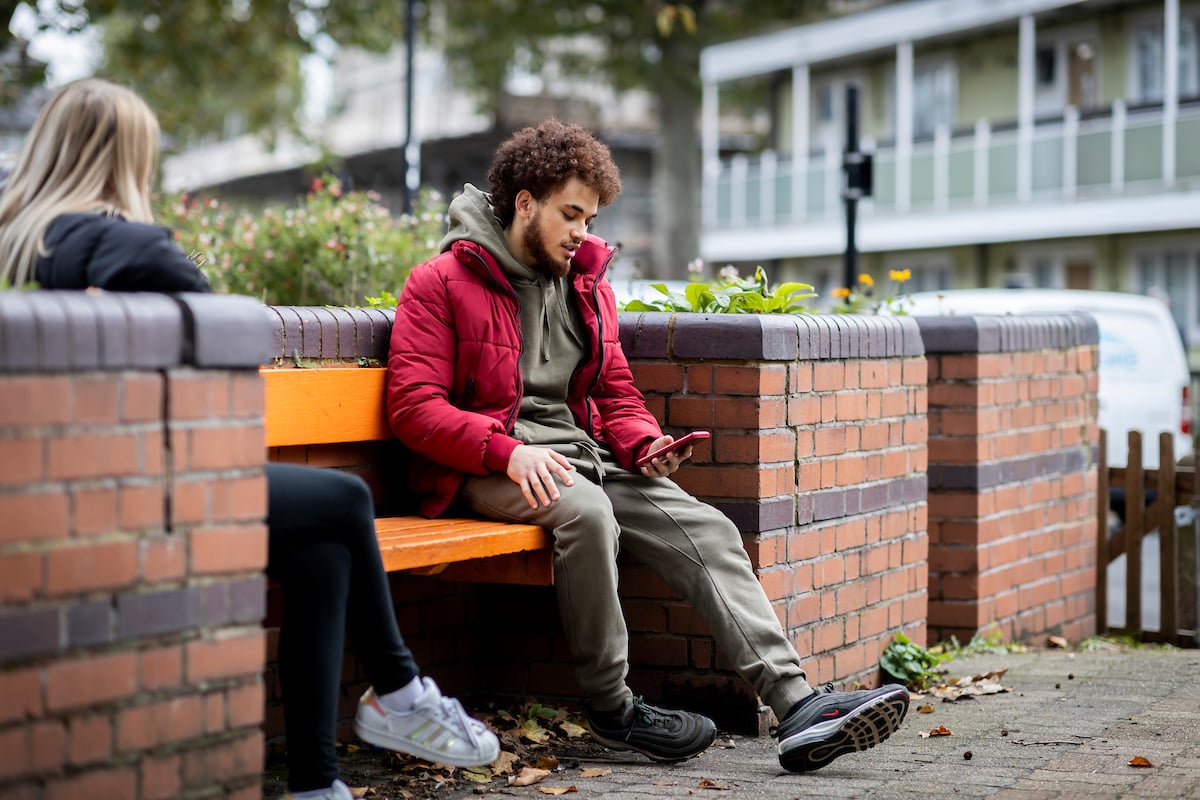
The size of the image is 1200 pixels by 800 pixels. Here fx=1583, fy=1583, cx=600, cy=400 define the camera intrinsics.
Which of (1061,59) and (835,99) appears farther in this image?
(835,99)

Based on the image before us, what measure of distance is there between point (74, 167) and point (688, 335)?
7.11ft

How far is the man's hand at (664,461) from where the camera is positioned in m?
4.58

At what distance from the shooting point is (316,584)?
348cm

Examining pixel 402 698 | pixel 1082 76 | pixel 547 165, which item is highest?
pixel 1082 76

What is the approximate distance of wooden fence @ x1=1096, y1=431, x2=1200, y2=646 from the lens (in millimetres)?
7789

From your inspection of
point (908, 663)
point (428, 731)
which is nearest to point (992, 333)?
point (908, 663)

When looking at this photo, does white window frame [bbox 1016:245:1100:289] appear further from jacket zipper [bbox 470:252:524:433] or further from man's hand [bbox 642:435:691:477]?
jacket zipper [bbox 470:252:524:433]

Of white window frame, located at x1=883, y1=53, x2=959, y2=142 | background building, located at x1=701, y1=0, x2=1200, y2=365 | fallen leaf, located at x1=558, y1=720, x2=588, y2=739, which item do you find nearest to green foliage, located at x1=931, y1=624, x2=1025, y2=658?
fallen leaf, located at x1=558, y1=720, x2=588, y2=739

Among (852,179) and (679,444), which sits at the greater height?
(852,179)

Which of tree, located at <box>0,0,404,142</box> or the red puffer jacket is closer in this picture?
the red puffer jacket

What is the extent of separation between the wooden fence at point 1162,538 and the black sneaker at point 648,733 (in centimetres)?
412

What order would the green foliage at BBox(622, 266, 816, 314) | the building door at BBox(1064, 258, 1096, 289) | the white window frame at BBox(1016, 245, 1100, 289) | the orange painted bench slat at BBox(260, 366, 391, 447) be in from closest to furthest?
1. the orange painted bench slat at BBox(260, 366, 391, 447)
2. the green foliage at BBox(622, 266, 816, 314)
3. the white window frame at BBox(1016, 245, 1100, 289)
4. the building door at BBox(1064, 258, 1096, 289)

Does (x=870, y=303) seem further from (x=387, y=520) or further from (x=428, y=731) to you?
(x=428, y=731)

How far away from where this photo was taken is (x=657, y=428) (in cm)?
473
